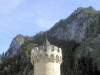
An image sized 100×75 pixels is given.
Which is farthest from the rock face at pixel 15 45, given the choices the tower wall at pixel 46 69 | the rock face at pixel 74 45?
the tower wall at pixel 46 69

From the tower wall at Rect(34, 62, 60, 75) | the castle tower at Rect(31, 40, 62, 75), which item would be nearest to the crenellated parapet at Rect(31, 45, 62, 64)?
the castle tower at Rect(31, 40, 62, 75)

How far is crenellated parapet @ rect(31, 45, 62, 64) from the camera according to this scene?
68.0 feet

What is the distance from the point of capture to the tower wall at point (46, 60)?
20.3 metres

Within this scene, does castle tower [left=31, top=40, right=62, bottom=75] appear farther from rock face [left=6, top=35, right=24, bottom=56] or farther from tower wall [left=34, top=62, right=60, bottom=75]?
rock face [left=6, top=35, right=24, bottom=56]

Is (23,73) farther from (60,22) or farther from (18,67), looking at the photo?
(60,22)

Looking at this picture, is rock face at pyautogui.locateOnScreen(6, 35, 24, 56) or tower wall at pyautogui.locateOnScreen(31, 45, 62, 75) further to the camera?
rock face at pyautogui.locateOnScreen(6, 35, 24, 56)

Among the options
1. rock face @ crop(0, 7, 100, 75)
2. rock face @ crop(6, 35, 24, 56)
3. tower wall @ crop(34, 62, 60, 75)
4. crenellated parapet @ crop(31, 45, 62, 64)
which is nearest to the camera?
tower wall @ crop(34, 62, 60, 75)

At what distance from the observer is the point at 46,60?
20.6 meters

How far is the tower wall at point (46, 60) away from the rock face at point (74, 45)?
35.9m

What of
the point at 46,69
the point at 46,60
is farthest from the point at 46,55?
the point at 46,69

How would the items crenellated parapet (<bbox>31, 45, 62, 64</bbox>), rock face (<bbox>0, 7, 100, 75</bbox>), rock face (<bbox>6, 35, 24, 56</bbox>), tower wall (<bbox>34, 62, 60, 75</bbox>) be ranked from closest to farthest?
tower wall (<bbox>34, 62, 60, 75</bbox>) → crenellated parapet (<bbox>31, 45, 62, 64</bbox>) → rock face (<bbox>0, 7, 100, 75</bbox>) → rock face (<bbox>6, 35, 24, 56</bbox>)

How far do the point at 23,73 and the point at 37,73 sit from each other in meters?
50.7

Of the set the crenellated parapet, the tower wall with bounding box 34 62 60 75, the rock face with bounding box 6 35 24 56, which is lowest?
the tower wall with bounding box 34 62 60 75

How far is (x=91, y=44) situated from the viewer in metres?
61.9
